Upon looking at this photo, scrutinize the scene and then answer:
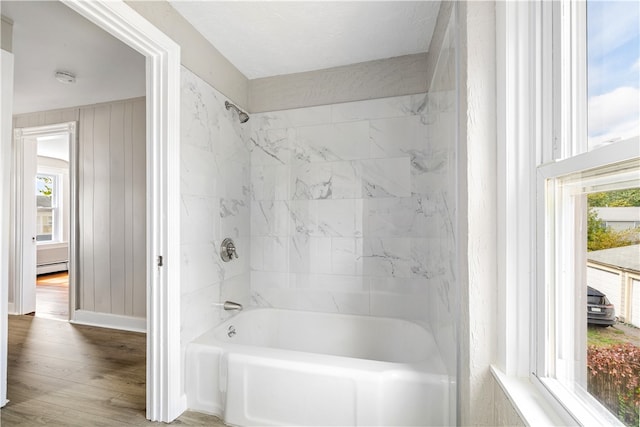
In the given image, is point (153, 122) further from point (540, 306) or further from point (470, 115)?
point (540, 306)

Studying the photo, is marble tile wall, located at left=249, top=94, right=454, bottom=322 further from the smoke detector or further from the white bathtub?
the smoke detector

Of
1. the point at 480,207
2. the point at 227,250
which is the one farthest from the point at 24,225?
the point at 480,207

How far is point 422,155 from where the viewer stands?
2098mm

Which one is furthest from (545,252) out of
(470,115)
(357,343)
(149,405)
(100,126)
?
(100,126)

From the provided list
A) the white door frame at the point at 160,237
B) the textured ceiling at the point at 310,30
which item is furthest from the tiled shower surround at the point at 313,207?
the textured ceiling at the point at 310,30

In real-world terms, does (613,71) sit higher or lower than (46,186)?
lower

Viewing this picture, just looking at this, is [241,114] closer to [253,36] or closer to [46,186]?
[253,36]

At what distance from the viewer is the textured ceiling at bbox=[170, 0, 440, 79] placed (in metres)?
1.66

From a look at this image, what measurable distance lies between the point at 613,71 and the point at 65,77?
140 inches

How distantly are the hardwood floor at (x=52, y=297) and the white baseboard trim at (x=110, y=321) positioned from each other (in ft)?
0.77

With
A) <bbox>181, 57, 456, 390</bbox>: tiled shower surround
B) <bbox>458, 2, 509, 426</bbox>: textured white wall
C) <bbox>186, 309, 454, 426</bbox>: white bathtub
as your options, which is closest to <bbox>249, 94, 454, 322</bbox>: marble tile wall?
<bbox>181, 57, 456, 390</bbox>: tiled shower surround

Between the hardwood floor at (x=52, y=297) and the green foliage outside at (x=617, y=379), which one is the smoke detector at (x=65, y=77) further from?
the green foliage outside at (x=617, y=379)

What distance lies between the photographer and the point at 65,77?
2551 mm

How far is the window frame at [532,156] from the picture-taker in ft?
2.59
